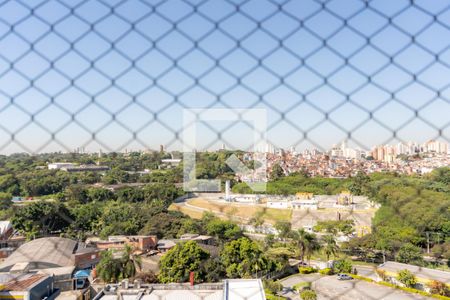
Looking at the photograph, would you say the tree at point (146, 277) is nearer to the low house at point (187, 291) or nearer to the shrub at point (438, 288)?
the low house at point (187, 291)

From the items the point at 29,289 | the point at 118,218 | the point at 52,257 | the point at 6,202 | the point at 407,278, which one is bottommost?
the point at 407,278

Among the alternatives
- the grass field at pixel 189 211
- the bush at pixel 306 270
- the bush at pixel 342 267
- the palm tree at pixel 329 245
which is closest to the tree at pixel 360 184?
the bush at pixel 342 267

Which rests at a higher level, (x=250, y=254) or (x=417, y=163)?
(x=417, y=163)

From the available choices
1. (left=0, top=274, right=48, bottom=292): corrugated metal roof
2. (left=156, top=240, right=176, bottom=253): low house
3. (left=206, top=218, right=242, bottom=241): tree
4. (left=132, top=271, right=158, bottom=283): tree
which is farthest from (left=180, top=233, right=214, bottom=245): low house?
(left=0, top=274, right=48, bottom=292): corrugated metal roof

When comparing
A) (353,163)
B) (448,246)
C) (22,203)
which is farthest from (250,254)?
(353,163)

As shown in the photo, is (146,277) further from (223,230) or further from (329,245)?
(329,245)

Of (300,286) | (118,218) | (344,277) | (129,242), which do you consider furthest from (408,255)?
(129,242)

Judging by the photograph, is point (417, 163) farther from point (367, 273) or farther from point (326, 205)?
point (367, 273)
